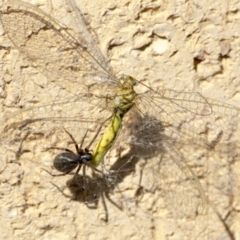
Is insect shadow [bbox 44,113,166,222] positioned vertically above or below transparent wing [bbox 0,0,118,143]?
below

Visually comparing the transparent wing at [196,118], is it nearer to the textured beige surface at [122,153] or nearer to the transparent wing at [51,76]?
the textured beige surface at [122,153]

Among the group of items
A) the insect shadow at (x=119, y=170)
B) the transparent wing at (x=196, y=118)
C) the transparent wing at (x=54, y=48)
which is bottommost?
the insect shadow at (x=119, y=170)

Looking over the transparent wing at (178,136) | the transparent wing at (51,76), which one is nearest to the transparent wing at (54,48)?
the transparent wing at (51,76)

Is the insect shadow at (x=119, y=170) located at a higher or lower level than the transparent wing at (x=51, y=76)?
lower

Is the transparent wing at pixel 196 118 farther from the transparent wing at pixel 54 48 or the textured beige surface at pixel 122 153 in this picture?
the transparent wing at pixel 54 48

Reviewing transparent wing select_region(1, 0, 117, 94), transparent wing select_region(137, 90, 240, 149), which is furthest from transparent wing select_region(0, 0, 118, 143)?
transparent wing select_region(137, 90, 240, 149)

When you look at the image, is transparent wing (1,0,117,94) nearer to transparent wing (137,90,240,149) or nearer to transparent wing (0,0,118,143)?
transparent wing (0,0,118,143)

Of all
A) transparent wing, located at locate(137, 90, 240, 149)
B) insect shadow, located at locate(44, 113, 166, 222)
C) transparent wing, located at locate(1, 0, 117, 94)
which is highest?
transparent wing, located at locate(1, 0, 117, 94)

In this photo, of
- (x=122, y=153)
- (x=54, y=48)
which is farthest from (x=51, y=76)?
(x=122, y=153)

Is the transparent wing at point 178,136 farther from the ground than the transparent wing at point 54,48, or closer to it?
closer to it

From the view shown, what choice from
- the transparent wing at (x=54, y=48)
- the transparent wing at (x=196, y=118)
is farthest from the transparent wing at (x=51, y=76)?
the transparent wing at (x=196, y=118)
